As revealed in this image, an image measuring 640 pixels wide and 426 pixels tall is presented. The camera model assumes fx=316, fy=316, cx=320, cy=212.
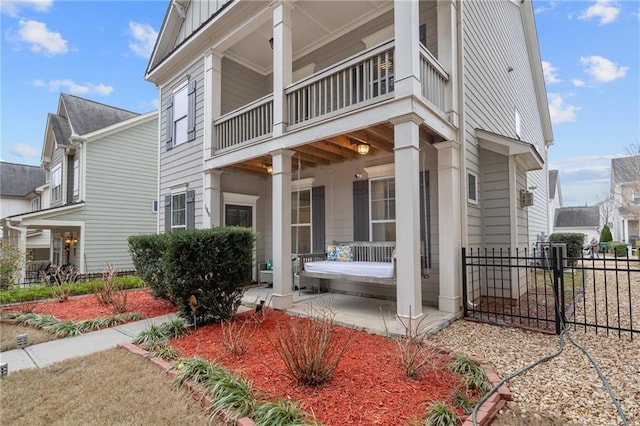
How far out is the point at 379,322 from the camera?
4832 mm

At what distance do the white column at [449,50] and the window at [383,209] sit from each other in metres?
1.78

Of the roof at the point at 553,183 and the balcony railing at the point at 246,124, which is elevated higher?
the roof at the point at 553,183

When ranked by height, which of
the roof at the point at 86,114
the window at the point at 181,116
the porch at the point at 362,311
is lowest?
the porch at the point at 362,311

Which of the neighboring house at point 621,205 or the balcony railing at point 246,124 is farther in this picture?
the neighboring house at point 621,205

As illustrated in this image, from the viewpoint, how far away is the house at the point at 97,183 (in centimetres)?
1259

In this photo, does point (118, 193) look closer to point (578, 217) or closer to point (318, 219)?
point (318, 219)

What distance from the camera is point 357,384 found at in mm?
2934

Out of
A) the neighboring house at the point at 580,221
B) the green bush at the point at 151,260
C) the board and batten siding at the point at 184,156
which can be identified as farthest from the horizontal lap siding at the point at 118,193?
the neighboring house at the point at 580,221

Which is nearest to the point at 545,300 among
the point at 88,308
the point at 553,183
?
the point at 88,308

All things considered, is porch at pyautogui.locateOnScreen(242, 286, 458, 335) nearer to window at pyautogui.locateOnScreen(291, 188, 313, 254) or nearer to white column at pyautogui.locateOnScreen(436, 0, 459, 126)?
window at pyautogui.locateOnScreen(291, 188, 313, 254)

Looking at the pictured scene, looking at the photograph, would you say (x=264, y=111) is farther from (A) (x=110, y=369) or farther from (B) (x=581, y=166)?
(B) (x=581, y=166)

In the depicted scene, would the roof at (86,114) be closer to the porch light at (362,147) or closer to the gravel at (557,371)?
the porch light at (362,147)

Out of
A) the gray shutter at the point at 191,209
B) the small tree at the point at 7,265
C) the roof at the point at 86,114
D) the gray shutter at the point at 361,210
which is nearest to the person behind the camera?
the gray shutter at the point at 361,210

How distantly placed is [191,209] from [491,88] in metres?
8.08
